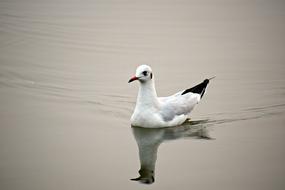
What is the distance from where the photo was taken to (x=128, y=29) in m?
14.0

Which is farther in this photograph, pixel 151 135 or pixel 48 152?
pixel 151 135

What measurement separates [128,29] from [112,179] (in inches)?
248

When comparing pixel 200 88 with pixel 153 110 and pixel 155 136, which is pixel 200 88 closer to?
pixel 153 110

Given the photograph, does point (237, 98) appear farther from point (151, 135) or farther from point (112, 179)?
point (112, 179)

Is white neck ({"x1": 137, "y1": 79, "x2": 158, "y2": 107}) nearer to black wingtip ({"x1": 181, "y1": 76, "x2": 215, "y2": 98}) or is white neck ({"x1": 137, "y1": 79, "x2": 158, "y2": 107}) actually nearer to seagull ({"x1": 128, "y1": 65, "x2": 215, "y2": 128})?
seagull ({"x1": 128, "y1": 65, "x2": 215, "y2": 128})

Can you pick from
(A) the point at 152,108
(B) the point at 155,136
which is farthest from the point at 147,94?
(B) the point at 155,136

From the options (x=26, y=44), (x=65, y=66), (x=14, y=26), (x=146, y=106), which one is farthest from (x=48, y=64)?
(x=146, y=106)

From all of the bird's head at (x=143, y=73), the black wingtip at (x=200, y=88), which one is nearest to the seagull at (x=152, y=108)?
the bird's head at (x=143, y=73)

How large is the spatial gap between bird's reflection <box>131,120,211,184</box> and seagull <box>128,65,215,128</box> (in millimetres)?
89

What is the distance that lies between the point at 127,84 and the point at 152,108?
187cm

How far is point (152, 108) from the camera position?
384 inches

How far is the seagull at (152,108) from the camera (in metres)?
9.63

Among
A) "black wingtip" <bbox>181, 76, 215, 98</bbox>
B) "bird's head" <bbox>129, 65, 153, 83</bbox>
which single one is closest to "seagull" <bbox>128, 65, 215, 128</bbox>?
"bird's head" <bbox>129, 65, 153, 83</bbox>

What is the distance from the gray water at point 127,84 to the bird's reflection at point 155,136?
0.15 feet
